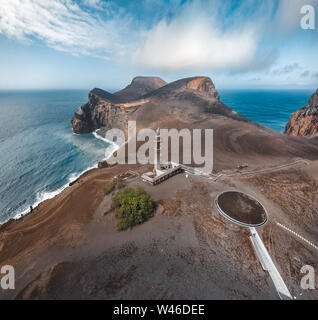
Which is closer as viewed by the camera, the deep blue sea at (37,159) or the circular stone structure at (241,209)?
the circular stone structure at (241,209)

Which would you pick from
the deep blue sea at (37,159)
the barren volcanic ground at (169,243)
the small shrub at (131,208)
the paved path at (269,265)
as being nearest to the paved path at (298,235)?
the barren volcanic ground at (169,243)

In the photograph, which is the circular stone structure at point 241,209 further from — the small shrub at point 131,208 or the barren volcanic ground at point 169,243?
the small shrub at point 131,208

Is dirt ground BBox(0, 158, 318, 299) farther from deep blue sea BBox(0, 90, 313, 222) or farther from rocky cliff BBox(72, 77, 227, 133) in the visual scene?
rocky cliff BBox(72, 77, 227, 133)

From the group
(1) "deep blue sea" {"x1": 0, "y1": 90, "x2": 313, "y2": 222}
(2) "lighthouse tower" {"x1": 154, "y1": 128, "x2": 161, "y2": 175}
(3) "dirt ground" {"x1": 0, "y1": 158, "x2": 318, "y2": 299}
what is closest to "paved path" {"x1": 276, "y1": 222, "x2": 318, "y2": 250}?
(3) "dirt ground" {"x1": 0, "y1": 158, "x2": 318, "y2": 299}

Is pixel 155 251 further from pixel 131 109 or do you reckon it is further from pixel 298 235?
pixel 131 109
